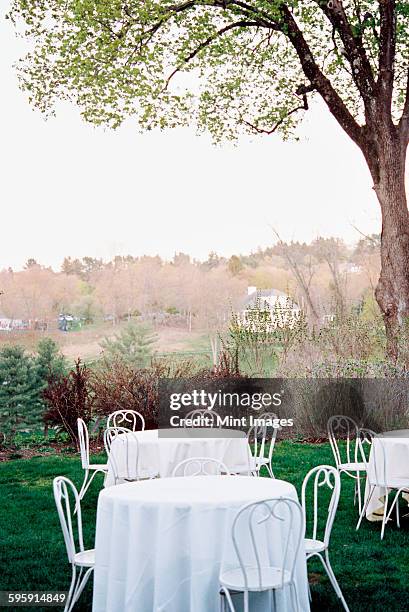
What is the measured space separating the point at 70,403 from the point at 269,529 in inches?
245

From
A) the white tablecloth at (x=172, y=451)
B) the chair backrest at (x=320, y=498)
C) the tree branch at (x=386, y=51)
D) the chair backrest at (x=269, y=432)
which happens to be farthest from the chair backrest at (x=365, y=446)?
the tree branch at (x=386, y=51)

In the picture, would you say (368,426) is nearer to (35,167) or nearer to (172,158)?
(172,158)

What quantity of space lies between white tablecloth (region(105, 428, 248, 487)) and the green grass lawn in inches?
20.2

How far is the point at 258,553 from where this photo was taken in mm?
3371

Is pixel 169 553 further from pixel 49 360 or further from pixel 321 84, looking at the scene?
pixel 321 84

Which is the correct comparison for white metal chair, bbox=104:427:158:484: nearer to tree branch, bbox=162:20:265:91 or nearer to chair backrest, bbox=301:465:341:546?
chair backrest, bbox=301:465:341:546

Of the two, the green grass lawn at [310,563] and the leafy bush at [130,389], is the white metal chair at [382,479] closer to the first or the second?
the green grass lawn at [310,563]

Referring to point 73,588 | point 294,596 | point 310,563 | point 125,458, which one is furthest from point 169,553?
point 125,458

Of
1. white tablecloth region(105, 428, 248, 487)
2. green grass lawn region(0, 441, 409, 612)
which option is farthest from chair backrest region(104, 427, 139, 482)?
green grass lawn region(0, 441, 409, 612)

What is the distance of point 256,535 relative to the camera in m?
3.36

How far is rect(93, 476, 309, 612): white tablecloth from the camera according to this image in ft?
10.9

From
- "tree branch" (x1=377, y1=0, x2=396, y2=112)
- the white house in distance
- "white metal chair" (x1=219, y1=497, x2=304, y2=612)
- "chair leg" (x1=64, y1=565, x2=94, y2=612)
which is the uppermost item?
"tree branch" (x1=377, y1=0, x2=396, y2=112)

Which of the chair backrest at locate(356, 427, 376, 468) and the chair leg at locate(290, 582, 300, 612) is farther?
the chair backrest at locate(356, 427, 376, 468)

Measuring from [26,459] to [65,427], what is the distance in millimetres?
751
